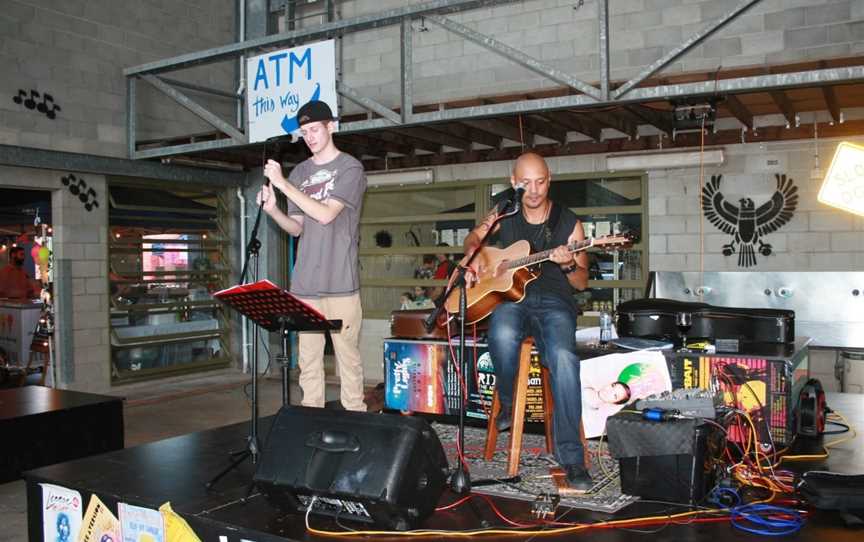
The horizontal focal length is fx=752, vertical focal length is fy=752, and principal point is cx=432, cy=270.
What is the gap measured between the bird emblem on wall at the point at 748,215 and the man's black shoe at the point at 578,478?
4.45 m

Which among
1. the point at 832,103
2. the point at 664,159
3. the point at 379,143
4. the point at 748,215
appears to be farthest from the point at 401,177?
the point at 832,103

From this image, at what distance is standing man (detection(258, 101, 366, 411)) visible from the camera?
3252 millimetres

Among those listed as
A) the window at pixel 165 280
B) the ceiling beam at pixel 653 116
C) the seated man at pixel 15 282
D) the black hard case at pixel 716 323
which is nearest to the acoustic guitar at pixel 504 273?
the black hard case at pixel 716 323

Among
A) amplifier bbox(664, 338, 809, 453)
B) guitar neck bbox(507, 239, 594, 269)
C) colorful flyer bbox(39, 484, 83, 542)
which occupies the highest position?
guitar neck bbox(507, 239, 594, 269)

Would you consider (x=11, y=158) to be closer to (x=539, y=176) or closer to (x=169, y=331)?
(x=169, y=331)

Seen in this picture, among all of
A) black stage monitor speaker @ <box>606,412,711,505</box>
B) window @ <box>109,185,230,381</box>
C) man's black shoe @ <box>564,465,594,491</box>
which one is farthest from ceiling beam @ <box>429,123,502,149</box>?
black stage monitor speaker @ <box>606,412,711,505</box>

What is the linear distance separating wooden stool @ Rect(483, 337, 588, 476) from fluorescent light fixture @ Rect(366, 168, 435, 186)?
5.04 m

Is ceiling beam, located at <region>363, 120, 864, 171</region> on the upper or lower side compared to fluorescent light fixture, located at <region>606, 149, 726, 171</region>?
upper

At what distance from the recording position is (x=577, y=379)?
313cm

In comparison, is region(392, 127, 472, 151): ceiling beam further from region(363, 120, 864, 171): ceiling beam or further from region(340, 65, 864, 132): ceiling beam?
region(340, 65, 864, 132): ceiling beam

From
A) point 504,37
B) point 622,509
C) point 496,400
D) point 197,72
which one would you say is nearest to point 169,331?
point 197,72

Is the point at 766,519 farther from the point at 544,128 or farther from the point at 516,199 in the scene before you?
the point at 544,128

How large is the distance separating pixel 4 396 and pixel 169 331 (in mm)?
3509

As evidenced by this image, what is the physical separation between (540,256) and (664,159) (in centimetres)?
414
